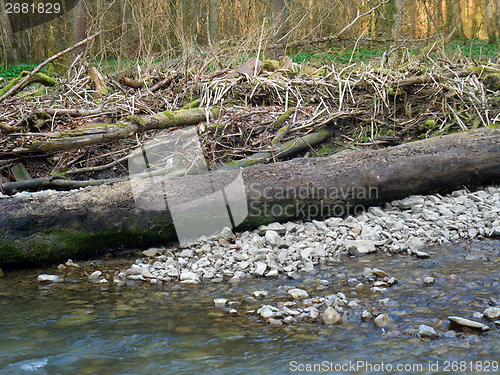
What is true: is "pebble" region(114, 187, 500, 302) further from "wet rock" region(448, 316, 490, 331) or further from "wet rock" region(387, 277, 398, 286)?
"wet rock" region(448, 316, 490, 331)

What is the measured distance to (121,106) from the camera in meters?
6.45

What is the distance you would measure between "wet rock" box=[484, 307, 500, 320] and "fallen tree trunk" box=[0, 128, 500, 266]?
201 centimetres

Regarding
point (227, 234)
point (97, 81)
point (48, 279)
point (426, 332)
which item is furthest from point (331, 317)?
point (97, 81)

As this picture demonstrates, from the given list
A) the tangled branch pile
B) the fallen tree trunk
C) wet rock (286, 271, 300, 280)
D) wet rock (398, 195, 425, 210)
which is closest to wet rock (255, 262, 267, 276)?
wet rock (286, 271, 300, 280)

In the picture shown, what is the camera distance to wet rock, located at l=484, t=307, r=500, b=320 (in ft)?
8.37

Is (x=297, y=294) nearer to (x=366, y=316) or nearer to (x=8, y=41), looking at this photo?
(x=366, y=316)

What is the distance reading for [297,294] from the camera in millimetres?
3074

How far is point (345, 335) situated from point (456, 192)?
3.09 metres

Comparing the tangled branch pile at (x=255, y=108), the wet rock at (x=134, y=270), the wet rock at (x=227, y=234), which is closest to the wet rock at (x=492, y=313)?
the wet rock at (x=227, y=234)

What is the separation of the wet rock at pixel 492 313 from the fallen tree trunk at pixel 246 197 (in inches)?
79.3

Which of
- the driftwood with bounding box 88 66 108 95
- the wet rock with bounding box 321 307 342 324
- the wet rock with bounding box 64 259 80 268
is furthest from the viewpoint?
the driftwood with bounding box 88 66 108 95

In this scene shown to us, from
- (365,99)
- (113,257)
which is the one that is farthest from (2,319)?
(365,99)

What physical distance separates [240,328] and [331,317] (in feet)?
1.85

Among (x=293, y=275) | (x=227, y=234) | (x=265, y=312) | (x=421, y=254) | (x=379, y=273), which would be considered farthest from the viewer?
(x=227, y=234)
